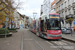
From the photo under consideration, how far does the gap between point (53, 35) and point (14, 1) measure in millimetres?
9706

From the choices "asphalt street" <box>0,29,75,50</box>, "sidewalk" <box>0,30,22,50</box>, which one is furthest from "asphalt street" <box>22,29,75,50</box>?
"sidewalk" <box>0,30,22,50</box>

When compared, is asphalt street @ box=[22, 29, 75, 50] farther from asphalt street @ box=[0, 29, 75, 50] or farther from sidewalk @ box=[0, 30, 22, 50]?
sidewalk @ box=[0, 30, 22, 50]

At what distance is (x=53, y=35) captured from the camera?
11.5 m

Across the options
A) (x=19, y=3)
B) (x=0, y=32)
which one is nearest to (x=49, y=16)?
(x=19, y=3)

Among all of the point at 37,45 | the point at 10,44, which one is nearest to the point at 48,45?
the point at 37,45

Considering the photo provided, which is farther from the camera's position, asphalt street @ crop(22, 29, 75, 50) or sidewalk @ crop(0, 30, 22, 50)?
sidewalk @ crop(0, 30, 22, 50)

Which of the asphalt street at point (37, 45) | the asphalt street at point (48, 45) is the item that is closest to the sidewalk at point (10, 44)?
the asphalt street at point (37, 45)

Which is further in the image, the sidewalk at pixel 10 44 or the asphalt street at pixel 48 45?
the sidewalk at pixel 10 44

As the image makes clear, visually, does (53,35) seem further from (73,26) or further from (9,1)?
(73,26)

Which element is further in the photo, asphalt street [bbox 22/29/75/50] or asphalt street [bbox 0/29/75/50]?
asphalt street [bbox 0/29/75/50]

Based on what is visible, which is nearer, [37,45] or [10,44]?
[37,45]

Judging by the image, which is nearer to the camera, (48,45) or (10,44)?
(48,45)

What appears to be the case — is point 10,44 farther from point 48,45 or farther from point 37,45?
point 48,45

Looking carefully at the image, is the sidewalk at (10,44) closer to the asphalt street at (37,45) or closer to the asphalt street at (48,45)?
the asphalt street at (37,45)
